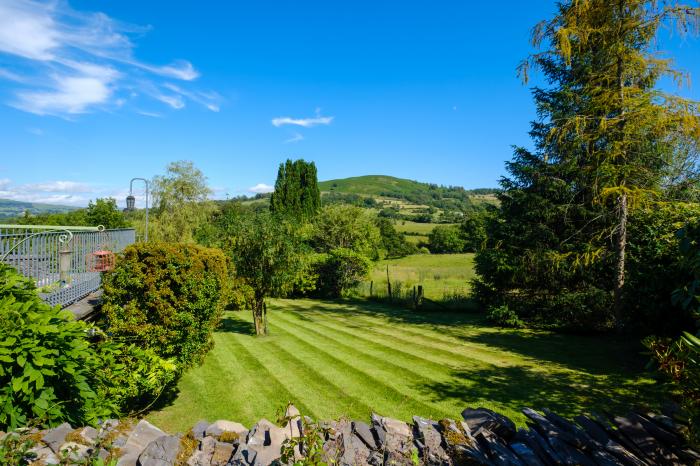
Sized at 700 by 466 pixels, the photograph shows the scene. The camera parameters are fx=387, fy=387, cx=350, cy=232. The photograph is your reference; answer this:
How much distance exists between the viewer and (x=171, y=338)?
7504mm

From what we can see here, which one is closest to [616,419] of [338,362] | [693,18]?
[338,362]

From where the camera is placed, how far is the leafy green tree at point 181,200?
35.6 meters

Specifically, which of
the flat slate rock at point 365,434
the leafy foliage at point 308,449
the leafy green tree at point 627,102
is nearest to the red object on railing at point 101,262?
the leafy foliage at point 308,449

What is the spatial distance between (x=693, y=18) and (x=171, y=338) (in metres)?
14.8

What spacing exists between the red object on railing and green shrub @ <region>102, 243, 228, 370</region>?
51cm

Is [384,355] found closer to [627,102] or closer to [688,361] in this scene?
[688,361]

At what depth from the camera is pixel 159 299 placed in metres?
7.39

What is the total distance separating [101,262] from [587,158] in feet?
46.1

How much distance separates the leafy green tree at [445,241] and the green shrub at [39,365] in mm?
53076

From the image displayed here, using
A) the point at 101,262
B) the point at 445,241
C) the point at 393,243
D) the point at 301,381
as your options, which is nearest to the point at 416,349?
the point at 301,381

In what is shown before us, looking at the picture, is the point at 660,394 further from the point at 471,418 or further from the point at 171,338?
the point at 171,338

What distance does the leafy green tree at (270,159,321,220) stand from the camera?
52656 mm

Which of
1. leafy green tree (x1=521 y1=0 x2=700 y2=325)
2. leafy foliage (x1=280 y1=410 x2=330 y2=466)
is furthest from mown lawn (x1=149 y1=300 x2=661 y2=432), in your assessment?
leafy foliage (x1=280 y1=410 x2=330 y2=466)

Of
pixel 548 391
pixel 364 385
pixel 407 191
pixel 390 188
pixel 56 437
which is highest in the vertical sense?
pixel 390 188
